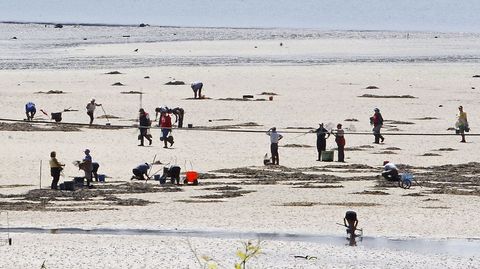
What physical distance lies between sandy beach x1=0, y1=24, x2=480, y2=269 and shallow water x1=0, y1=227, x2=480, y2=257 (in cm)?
10

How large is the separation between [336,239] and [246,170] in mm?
12047

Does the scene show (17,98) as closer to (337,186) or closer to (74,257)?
(337,186)

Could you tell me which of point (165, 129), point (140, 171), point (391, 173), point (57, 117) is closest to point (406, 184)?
point (391, 173)

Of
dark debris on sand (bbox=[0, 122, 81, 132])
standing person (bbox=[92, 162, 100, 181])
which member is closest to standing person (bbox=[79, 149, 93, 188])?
standing person (bbox=[92, 162, 100, 181])

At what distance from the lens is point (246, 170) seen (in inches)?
1523

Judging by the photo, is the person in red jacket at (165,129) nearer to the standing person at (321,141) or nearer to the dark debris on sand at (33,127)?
the dark debris on sand at (33,127)

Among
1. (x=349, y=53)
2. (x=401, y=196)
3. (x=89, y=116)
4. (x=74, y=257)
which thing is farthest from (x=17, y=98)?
(x=349, y=53)

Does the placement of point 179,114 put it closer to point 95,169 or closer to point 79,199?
point 95,169

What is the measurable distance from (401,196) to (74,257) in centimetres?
1142

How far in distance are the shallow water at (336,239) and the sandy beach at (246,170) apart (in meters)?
0.10

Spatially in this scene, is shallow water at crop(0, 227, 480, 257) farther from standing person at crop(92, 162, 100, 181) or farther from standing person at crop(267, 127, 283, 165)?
standing person at crop(267, 127, 283, 165)

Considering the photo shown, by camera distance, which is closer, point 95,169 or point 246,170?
point 95,169

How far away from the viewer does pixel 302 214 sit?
3025 cm

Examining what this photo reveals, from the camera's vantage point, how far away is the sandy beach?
25609 mm
